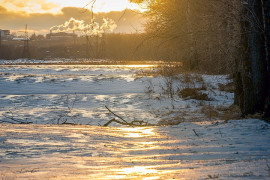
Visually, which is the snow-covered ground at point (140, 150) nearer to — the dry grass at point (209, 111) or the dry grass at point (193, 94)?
the dry grass at point (209, 111)

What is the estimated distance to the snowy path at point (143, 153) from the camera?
10.0 feet

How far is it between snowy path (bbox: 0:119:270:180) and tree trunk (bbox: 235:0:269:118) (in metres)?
0.72

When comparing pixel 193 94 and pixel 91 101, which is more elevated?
pixel 193 94

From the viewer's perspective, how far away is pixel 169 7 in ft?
57.4

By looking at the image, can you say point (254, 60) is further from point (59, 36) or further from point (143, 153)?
point (59, 36)

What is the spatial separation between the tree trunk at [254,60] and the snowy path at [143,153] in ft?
2.36

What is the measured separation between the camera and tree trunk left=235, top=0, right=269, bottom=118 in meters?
6.41

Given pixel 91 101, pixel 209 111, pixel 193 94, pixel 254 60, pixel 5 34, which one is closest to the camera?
pixel 254 60

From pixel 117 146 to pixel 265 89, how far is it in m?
3.59

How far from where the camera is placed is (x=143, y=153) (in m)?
4.38

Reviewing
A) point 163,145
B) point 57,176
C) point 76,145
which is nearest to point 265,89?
point 163,145

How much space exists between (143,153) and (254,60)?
3526 mm

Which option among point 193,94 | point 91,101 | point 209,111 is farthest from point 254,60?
point 91,101

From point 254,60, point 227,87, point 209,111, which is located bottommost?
point 209,111
